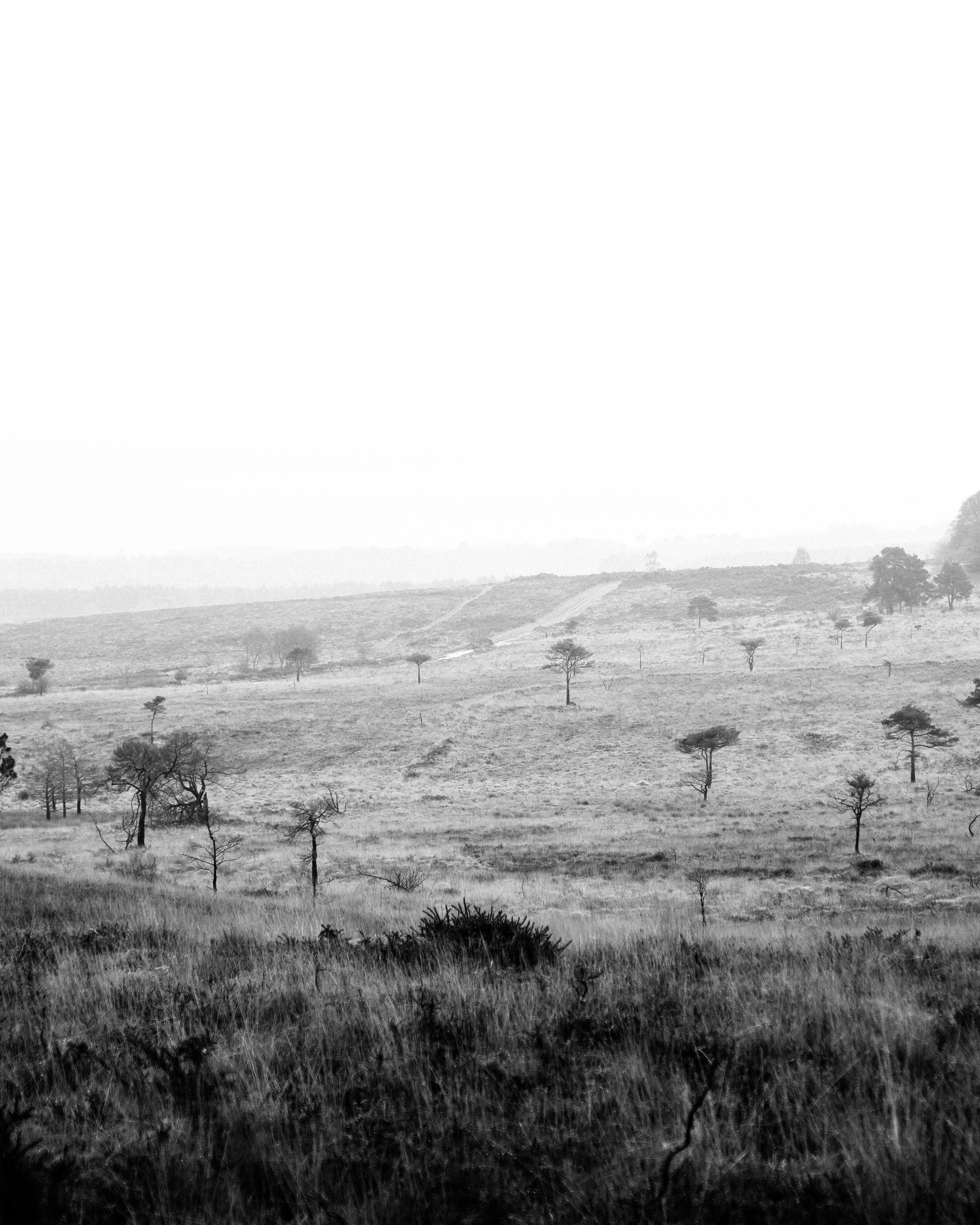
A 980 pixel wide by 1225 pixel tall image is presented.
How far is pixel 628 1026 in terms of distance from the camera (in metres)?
4.47

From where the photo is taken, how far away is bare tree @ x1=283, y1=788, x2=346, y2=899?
2194 centimetres

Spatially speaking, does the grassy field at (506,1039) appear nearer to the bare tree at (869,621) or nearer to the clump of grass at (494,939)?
the clump of grass at (494,939)

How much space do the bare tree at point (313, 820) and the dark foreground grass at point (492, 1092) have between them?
1267 centimetres

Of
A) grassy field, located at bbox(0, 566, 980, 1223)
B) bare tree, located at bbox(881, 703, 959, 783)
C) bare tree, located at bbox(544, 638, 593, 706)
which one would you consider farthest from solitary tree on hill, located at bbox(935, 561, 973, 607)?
grassy field, located at bbox(0, 566, 980, 1223)

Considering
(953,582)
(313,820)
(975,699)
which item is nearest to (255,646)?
(313,820)

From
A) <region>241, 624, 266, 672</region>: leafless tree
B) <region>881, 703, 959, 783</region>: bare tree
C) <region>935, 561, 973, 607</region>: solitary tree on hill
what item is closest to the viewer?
<region>881, 703, 959, 783</region>: bare tree

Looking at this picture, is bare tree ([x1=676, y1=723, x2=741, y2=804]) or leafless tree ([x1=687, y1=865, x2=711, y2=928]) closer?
leafless tree ([x1=687, y1=865, x2=711, y2=928])

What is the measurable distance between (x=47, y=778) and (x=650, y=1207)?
46568 millimetres

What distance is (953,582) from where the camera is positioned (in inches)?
3332

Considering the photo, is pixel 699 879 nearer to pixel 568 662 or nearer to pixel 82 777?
pixel 82 777

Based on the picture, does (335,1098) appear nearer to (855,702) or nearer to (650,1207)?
(650,1207)

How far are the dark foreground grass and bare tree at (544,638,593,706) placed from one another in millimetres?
53379

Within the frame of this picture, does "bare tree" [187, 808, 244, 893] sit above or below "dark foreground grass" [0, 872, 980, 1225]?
below

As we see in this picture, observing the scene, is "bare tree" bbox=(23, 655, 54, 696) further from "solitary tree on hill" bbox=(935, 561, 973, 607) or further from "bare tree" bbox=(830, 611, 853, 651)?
"solitary tree on hill" bbox=(935, 561, 973, 607)
